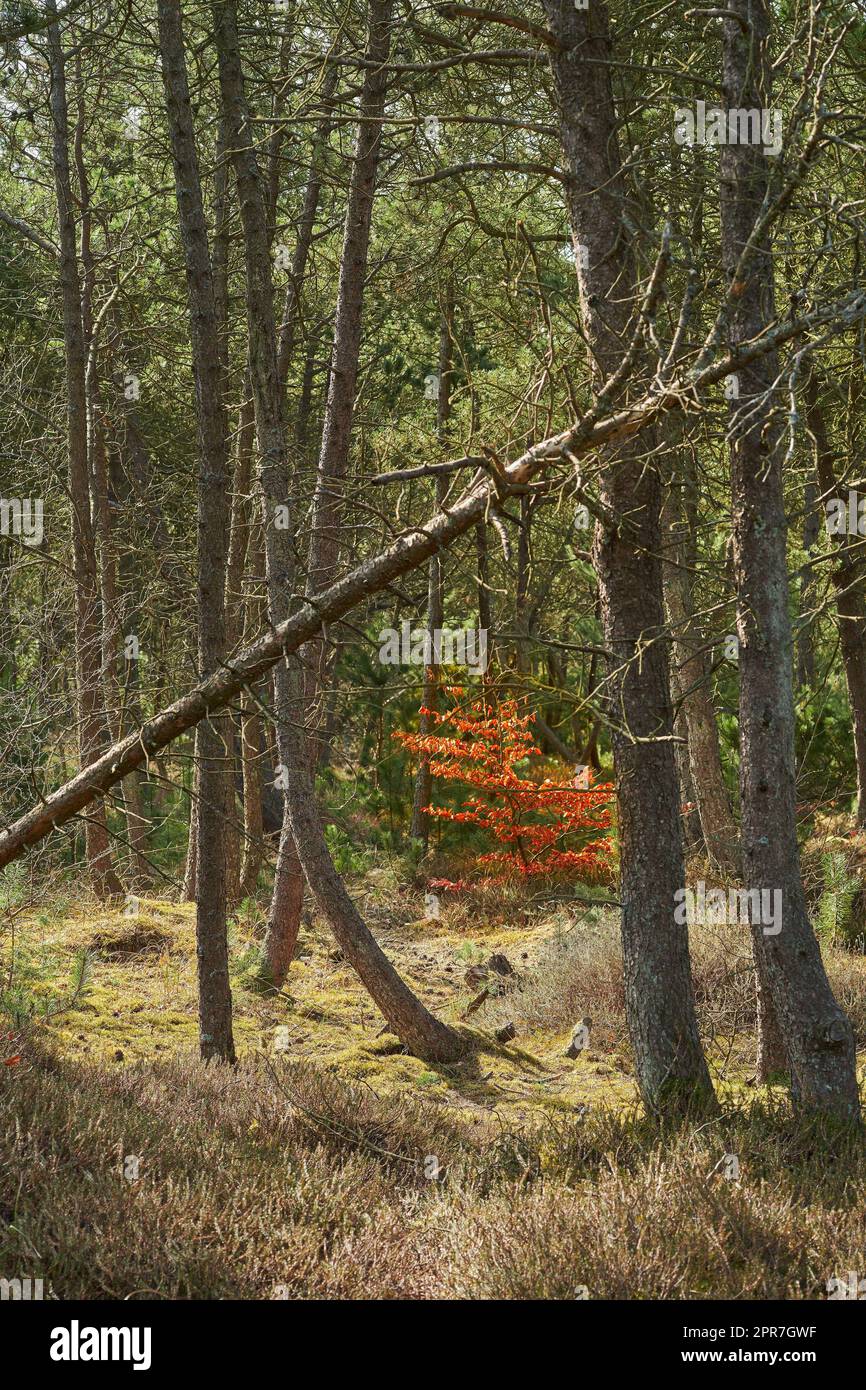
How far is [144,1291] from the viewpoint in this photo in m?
4.25

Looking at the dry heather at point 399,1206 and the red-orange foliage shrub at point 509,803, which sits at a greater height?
the red-orange foliage shrub at point 509,803

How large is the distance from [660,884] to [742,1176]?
1.46 meters

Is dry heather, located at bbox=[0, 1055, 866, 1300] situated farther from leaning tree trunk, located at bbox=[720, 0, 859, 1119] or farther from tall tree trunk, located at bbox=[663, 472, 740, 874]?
tall tree trunk, located at bbox=[663, 472, 740, 874]

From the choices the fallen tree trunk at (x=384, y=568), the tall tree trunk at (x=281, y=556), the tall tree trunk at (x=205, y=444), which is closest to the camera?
the fallen tree trunk at (x=384, y=568)

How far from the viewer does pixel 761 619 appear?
6.19 meters

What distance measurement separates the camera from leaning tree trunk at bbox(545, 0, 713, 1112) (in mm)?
5980

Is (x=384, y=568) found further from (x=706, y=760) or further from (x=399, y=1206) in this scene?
(x=706, y=760)

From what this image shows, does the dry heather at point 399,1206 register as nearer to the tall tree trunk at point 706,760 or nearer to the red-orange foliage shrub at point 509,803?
the red-orange foliage shrub at point 509,803

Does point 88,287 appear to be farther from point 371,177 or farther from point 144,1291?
point 144,1291

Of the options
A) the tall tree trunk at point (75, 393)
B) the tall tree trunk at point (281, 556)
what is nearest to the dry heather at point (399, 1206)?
the tall tree trunk at point (281, 556)

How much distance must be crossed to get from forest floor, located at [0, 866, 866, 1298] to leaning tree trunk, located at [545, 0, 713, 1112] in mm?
446

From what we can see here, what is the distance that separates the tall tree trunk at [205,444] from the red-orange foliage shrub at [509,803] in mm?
4853

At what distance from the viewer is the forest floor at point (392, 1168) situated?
14.3 ft

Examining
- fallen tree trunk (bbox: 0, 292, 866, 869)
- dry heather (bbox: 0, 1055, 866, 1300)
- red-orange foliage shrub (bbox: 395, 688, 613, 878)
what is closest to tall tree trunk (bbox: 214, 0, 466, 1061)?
fallen tree trunk (bbox: 0, 292, 866, 869)
